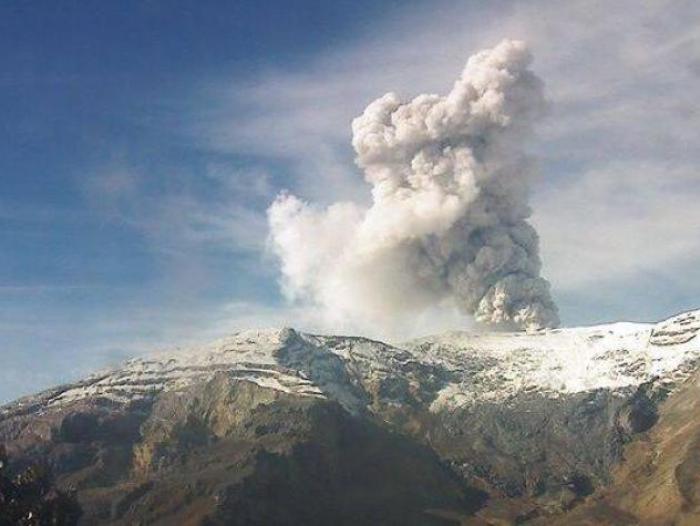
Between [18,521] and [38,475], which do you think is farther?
[38,475]

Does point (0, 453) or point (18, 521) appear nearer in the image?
point (18, 521)

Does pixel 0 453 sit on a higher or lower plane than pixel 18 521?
higher

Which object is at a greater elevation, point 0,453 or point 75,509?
point 0,453

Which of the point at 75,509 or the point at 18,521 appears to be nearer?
the point at 18,521
